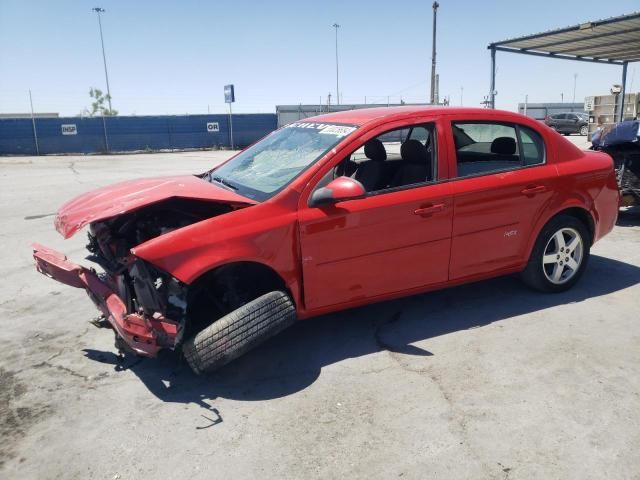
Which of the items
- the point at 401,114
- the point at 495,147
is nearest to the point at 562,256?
the point at 495,147

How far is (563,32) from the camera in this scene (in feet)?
42.4

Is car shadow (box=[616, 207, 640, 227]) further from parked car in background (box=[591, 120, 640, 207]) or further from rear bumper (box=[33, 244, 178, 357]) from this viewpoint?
rear bumper (box=[33, 244, 178, 357])

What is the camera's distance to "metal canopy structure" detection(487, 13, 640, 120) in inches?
493

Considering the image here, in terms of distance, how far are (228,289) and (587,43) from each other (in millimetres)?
15129

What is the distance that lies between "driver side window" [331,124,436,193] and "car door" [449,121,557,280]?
229 millimetres

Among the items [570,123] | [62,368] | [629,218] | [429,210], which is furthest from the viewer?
[570,123]

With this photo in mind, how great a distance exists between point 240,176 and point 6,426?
235 cm

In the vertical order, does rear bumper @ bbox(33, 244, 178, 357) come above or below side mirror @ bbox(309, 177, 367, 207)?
below

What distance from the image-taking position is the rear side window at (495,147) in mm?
4195

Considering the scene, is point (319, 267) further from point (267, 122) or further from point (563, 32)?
point (267, 122)

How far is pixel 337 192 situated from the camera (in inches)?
136

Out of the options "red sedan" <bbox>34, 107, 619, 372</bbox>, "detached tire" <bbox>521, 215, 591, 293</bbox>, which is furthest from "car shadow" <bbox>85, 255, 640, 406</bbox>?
"red sedan" <bbox>34, 107, 619, 372</bbox>

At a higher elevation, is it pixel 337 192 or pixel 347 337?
pixel 337 192

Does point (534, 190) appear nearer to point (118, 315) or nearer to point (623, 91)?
point (118, 315)
